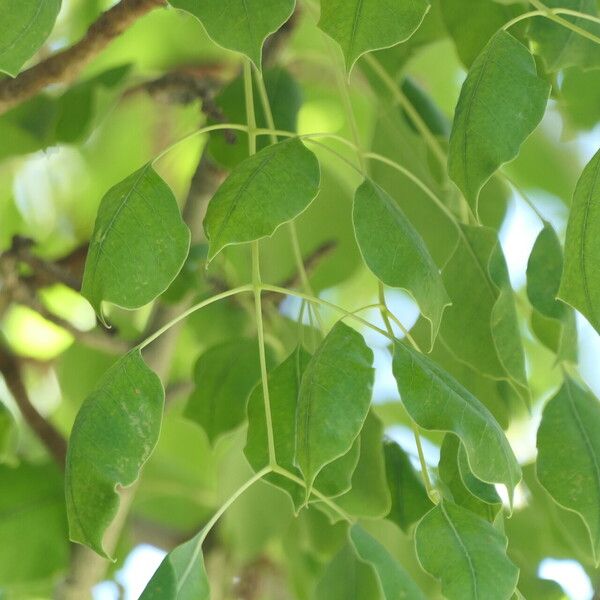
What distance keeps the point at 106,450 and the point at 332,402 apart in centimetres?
8

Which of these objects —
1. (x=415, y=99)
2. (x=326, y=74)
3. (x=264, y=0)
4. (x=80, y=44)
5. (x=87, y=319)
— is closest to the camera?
(x=264, y=0)

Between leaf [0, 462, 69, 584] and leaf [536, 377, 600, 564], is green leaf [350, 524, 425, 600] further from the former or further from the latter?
leaf [0, 462, 69, 584]

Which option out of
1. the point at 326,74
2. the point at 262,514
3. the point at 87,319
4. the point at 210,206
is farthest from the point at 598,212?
the point at 87,319

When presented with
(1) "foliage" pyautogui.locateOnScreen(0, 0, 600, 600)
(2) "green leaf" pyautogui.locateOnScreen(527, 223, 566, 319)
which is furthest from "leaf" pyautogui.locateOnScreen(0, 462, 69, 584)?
(2) "green leaf" pyautogui.locateOnScreen(527, 223, 566, 319)

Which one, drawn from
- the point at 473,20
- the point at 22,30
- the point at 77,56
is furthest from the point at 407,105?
the point at 22,30

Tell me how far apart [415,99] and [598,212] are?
272 mm

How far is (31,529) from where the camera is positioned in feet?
2.04

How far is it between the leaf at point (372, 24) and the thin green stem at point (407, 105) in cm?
21

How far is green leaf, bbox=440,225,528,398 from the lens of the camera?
0.46m

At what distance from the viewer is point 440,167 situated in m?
0.60

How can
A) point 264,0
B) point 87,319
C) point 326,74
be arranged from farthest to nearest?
point 87,319, point 326,74, point 264,0

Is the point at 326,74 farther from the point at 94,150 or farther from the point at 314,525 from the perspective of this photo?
the point at 314,525

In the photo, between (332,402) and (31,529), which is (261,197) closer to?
(332,402)

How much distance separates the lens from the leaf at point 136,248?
36cm
